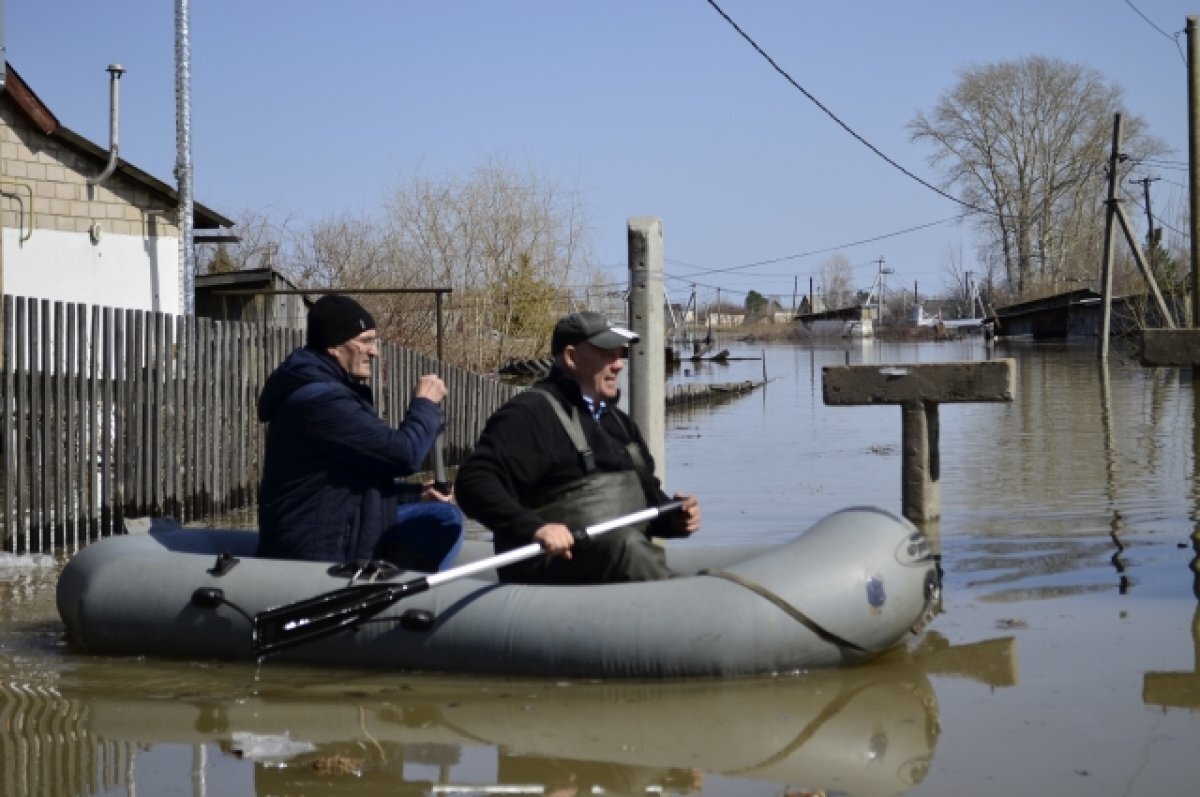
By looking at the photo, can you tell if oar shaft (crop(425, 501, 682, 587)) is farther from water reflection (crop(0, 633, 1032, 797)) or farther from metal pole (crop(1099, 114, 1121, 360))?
metal pole (crop(1099, 114, 1121, 360))

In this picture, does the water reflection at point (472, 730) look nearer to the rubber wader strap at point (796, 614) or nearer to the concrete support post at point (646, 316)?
the rubber wader strap at point (796, 614)

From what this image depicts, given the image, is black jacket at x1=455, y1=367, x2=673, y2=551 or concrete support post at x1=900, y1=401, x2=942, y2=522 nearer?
black jacket at x1=455, y1=367, x2=673, y2=551

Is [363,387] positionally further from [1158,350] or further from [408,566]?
[1158,350]

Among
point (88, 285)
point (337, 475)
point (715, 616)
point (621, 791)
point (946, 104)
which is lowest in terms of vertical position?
point (621, 791)

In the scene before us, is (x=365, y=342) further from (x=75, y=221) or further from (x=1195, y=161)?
(x=1195, y=161)

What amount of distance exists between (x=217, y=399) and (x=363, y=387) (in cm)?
502

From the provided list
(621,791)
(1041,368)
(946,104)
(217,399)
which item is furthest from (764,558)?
(946,104)

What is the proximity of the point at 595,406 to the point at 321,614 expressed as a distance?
1.39 m

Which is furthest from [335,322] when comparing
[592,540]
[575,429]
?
[592,540]

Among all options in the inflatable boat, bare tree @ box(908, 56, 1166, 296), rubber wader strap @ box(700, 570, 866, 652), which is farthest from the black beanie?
bare tree @ box(908, 56, 1166, 296)

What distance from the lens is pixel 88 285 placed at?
16906 millimetres

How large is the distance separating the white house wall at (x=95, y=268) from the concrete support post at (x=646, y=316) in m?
9.16

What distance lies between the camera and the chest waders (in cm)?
648

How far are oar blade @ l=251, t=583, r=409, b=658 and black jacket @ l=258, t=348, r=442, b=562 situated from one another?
1.53 ft
